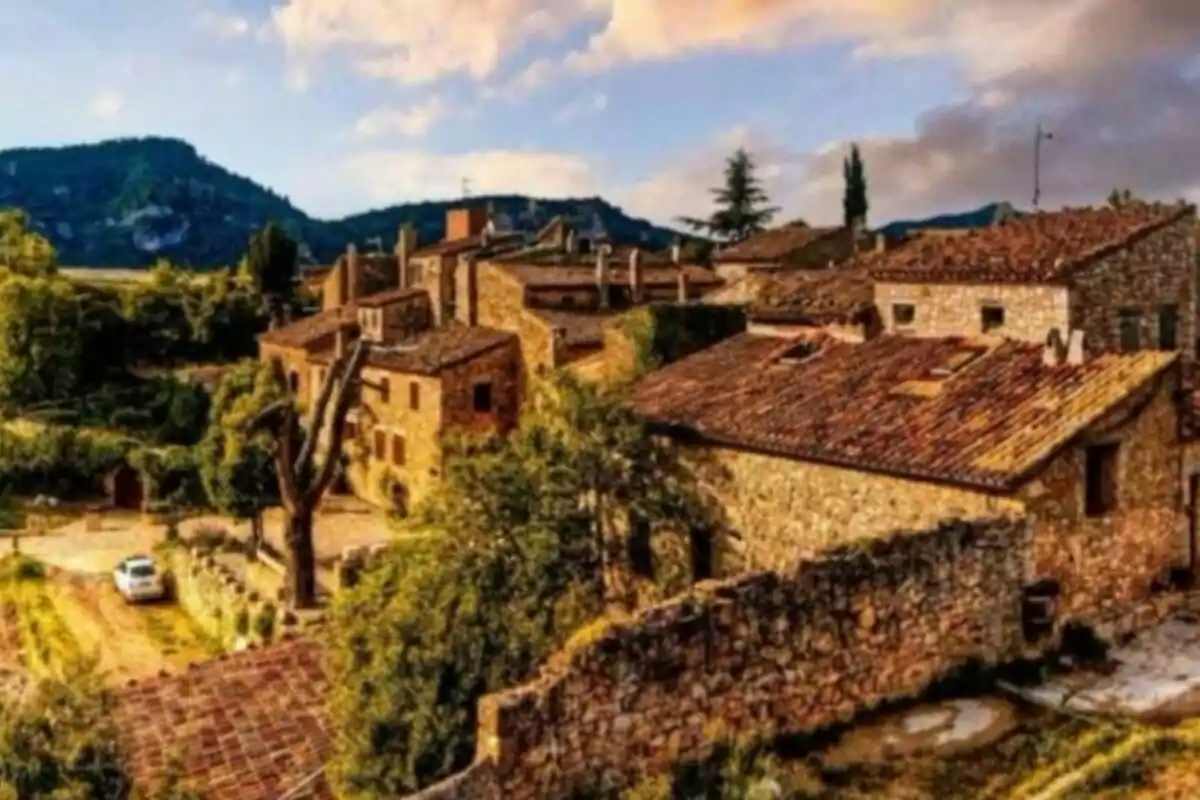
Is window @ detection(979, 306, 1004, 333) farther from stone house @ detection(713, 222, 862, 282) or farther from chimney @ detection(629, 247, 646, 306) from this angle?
stone house @ detection(713, 222, 862, 282)

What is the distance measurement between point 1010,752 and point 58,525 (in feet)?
126

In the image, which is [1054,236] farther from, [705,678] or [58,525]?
[58,525]

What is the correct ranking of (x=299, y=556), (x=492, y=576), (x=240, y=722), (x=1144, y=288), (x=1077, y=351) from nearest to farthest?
(x=492, y=576) < (x=1077, y=351) < (x=240, y=722) < (x=1144, y=288) < (x=299, y=556)

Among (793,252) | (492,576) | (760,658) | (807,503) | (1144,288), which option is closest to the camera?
(760,658)

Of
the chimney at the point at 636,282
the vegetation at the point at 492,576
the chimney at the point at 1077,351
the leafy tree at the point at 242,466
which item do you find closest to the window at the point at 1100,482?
the chimney at the point at 1077,351

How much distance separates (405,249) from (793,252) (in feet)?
66.7

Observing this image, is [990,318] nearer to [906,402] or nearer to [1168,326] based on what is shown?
[1168,326]

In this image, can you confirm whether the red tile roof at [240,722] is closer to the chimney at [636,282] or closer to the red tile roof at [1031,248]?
the red tile roof at [1031,248]

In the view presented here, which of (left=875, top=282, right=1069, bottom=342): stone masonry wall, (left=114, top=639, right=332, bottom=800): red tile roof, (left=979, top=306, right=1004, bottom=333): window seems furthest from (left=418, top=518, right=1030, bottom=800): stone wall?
(left=979, top=306, right=1004, bottom=333): window

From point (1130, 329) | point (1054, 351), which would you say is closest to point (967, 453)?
point (1054, 351)

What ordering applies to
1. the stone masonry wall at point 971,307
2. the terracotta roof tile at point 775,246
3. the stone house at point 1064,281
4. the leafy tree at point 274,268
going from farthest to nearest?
the leafy tree at point 274,268 → the terracotta roof tile at point 775,246 → the stone house at point 1064,281 → the stone masonry wall at point 971,307

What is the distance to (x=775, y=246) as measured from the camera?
4859 centimetres

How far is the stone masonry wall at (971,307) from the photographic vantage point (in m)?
20.0

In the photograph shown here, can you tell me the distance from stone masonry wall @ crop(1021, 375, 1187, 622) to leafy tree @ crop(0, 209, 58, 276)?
58.9m
